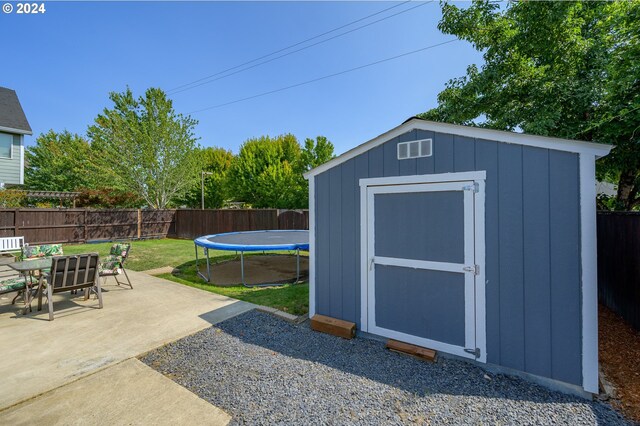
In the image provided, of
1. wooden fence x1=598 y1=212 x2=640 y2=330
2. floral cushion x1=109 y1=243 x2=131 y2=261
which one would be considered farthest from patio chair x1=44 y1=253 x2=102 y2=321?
wooden fence x1=598 y1=212 x2=640 y2=330

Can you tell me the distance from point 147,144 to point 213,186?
9072 mm

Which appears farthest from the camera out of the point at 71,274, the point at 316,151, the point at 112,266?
the point at 316,151

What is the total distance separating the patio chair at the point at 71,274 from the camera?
376cm

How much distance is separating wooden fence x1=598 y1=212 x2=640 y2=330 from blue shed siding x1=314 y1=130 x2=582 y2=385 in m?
2.09

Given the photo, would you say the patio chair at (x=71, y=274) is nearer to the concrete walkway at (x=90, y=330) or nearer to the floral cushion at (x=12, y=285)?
the floral cushion at (x=12, y=285)

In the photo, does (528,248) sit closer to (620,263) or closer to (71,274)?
(620,263)

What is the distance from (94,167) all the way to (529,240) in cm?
1912

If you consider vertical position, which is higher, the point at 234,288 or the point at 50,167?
the point at 50,167

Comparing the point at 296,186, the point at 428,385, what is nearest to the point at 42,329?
the point at 428,385

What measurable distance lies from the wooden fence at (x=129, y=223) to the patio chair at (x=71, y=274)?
8.17m

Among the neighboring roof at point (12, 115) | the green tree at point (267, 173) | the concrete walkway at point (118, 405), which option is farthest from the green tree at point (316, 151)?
the concrete walkway at point (118, 405)

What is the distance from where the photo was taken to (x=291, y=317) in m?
3.81

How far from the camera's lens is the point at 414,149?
2900mm

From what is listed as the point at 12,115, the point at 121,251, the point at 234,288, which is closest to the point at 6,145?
the point at 12,115
